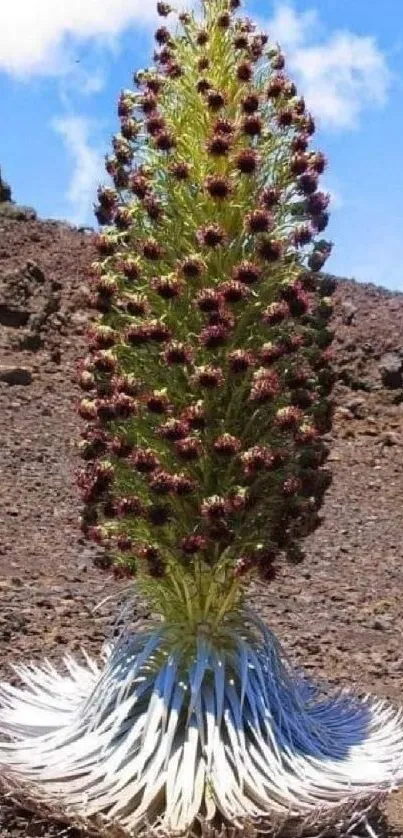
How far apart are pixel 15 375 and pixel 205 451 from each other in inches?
437

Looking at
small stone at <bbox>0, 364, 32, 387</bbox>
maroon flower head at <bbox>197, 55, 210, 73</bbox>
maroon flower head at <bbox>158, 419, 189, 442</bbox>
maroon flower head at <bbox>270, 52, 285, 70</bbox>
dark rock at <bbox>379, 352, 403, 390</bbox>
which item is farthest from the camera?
dark rock at <bbox>379, 352, 403, 390</bbox>

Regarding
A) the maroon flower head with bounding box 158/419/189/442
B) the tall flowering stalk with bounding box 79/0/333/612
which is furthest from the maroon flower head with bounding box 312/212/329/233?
the maroon flower head with bounding box 158/419/189/442

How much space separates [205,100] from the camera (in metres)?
4.30

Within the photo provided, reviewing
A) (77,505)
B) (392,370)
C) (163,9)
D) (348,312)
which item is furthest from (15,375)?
(163,9)

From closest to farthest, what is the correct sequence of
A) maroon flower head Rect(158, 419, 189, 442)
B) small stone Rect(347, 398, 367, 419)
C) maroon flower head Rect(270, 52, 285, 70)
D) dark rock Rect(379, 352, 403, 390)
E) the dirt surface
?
maroon flower head Rect(158, 419, 189, 442) < maroon flower head Rect(270, 52, 285, 70) < the dirt surface < small stone Rect(347, 398, 367, 419) < dark rock Rect(379, 352, 403, 390)

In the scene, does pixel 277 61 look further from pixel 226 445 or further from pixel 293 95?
pixel 226 445

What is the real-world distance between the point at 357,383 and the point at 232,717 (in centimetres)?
1272

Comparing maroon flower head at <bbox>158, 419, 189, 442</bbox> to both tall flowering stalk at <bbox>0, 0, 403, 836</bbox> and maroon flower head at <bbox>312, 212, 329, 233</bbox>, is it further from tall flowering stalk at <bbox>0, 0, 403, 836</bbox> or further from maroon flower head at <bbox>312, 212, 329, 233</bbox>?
maroon flower head at <bbox>312, 212, 329, 233</bbox>

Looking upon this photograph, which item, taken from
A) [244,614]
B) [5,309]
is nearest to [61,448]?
[5,309]

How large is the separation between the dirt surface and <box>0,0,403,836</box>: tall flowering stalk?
298mm

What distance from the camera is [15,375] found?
15133 mm

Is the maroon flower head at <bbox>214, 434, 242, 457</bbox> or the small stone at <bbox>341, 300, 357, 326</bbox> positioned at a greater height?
the small stone at <bbox>341, 300, 357, 326</bbox>

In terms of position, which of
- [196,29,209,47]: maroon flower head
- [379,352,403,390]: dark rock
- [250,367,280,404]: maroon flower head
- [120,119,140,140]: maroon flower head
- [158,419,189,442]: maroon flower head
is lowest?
[158,419,189,442]: maroon flower head

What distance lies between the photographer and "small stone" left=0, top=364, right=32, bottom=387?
1504 centimetres
